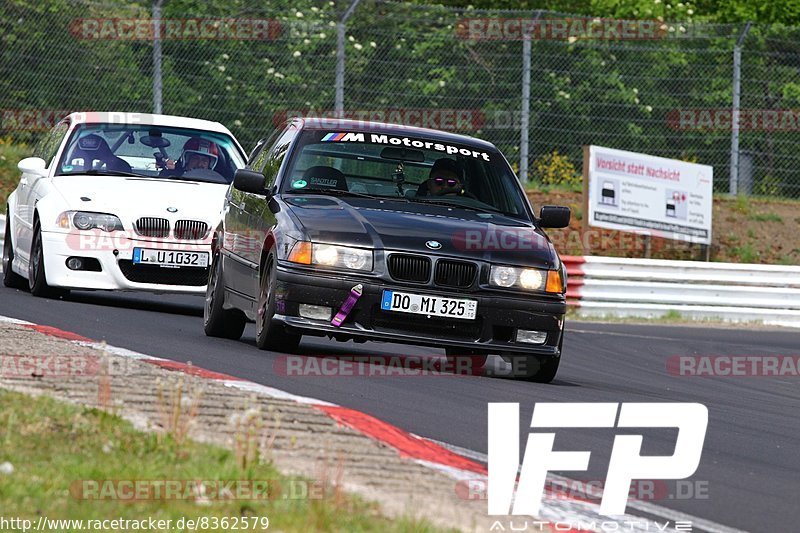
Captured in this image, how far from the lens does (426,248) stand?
9.43 meters

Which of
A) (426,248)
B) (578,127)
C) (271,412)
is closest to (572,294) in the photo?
(578,127)

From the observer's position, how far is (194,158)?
14.3 metres

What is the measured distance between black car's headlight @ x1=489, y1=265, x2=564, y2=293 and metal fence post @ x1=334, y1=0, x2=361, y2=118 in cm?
1274

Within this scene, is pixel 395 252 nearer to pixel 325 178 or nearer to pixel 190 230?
pixel 325 178

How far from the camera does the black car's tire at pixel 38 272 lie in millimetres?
13625

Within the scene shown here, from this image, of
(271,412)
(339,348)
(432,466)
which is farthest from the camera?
(339,348)

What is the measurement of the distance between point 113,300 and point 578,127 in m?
10.4

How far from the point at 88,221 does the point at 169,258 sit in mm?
781

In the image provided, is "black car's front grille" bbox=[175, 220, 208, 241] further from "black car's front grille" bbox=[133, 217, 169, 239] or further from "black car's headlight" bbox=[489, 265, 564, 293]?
"black car's headlight" bbox=[489, 265, 564, 293]

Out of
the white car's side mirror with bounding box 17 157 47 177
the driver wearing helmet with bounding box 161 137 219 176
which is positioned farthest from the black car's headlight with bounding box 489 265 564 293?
the white car's side mirror with bounding box 17 157 47 177

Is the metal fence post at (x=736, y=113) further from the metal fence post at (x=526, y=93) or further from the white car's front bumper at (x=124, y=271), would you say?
the white car's front bumper at (x=124, y=271)

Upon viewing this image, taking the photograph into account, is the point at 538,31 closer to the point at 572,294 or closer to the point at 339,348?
the point at 572,294

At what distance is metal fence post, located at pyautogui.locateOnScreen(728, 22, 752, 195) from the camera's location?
23.3m

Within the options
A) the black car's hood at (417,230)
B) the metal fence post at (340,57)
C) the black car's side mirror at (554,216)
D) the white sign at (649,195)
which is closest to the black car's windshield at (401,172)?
the black car's side mirror at (554,216)
